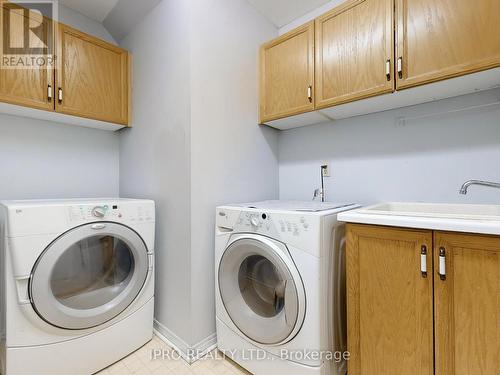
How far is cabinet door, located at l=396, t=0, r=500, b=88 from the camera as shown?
1060mm

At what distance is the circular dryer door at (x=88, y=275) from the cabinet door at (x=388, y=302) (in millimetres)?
1226

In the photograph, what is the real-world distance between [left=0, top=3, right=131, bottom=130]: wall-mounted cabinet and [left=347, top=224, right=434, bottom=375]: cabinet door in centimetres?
190

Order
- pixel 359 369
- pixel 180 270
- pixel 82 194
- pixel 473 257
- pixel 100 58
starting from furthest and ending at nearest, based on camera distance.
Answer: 1. pixel 82 194
2. pixel 100 58
3. pixel 180 270
4. pixel 359 369
5. pixel 473 257

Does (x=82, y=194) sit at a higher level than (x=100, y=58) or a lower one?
lower

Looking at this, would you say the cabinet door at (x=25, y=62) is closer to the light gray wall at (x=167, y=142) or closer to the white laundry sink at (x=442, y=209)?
the light gray wall at (x=167, y=142)

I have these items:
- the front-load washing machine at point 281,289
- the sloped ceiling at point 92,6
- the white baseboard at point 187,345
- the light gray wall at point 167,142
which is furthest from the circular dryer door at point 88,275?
the sloped ceiling at point 92,6

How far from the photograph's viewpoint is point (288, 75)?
5.62 feet

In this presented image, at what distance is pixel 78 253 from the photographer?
1380 millimetres

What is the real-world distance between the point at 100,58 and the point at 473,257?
2450 millimetres

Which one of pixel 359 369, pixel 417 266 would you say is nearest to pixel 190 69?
pixel 417 266

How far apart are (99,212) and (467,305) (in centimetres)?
171

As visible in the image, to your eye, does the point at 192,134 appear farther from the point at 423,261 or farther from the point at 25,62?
the point at 423,261

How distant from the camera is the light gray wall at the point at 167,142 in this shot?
151cm

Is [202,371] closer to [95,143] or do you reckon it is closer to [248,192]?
[248,192]
